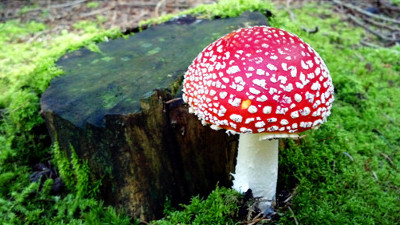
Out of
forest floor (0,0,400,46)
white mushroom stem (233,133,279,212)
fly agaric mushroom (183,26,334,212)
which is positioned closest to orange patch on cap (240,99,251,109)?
fly agaric mushroom (183,26,334,212)

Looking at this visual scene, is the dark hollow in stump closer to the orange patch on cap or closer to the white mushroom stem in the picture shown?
the white mushroom stem

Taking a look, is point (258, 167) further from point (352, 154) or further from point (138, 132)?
point (352, 154)

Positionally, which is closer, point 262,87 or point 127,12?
A: point 262,87

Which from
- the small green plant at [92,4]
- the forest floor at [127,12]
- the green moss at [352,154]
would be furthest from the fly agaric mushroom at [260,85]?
the small green plant at [92,4]

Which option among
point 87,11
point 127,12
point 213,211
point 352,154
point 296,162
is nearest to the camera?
point 213,211

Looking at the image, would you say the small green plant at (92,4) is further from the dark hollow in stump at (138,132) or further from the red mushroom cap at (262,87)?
the red mushroom cap at (262,87)

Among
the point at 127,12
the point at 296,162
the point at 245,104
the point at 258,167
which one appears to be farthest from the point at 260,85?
the point at 127,12
